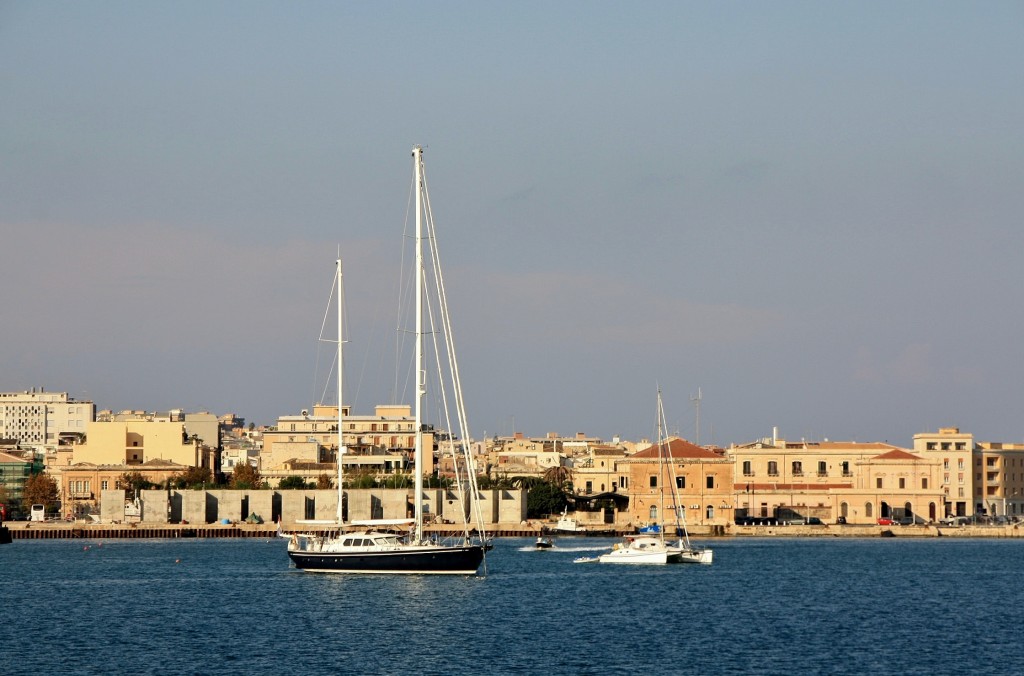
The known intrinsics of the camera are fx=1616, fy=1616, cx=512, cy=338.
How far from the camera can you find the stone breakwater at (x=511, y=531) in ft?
A: 381

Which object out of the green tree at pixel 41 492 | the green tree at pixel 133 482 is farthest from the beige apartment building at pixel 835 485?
the green tree at pixel 41 492

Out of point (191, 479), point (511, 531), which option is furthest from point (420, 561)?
point (191, 479)

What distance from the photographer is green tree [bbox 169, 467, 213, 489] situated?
13388cm

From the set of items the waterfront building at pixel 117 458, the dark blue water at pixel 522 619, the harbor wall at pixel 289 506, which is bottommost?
the dark blue water at pixel 522 619

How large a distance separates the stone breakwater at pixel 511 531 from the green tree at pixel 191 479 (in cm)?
820

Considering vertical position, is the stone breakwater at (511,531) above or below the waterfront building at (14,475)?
below

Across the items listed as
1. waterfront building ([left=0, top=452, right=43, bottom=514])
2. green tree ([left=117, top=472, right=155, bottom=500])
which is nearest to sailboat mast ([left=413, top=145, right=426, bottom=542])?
green tree ([left=117, top=472, right=155, bottom=500])

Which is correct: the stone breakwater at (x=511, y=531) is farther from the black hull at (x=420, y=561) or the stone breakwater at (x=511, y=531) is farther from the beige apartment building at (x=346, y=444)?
the black hull at (x=420, y=561)

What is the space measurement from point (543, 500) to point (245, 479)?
27.0 meters

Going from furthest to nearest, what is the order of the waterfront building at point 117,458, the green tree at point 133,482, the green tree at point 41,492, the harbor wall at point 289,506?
the green tree at point 41,492
the waterfront building at point 117,458
the green tree at point 133,482
the harbor wall at point 289,506

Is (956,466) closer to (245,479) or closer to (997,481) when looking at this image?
(997,481)

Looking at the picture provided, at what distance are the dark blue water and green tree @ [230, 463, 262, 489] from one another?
46.1 metres

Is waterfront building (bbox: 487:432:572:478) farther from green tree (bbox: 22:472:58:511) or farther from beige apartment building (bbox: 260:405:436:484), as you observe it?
green tree (bbox: 22:472:58:511)

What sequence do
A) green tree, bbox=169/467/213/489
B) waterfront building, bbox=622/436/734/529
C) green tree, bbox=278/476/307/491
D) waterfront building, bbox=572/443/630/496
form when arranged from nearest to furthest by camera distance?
waterfront building, bbox=622/436/734/529 < green tree, bbox=278/476/307/491 < waterfront building, bbox=572/443/630/496 < green tree, bbox=169/467/213/489
